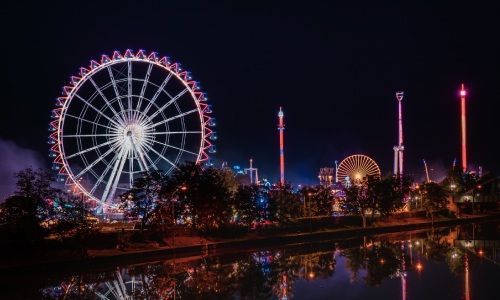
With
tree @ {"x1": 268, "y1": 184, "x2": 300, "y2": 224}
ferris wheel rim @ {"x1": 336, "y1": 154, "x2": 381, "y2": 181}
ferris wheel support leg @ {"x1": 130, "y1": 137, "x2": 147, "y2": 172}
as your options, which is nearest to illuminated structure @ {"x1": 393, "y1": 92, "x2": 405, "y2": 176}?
ferris wheel rim @ {"x1": 336, "y1": 154, "x2": 381, "y2": 181}

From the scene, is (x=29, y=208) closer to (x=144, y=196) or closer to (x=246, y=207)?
(x=144, y=196)

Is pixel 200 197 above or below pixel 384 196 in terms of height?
above

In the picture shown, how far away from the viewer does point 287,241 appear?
158 ft

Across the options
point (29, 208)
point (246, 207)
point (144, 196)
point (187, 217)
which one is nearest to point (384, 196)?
point (246, 207)

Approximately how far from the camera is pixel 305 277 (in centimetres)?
2798

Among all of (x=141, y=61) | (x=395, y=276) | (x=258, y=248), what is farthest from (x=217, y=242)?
(x=395, y=276)

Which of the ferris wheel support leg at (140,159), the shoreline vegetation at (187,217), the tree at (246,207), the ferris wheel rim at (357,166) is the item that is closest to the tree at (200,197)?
the shoreline vegetation at (187,217)

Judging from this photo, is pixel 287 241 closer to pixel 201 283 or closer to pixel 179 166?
pixel 179 166

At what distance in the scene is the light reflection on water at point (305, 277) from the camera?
23.4 meters

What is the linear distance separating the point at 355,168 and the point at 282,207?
125 ft

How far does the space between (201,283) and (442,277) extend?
1030 centimetres

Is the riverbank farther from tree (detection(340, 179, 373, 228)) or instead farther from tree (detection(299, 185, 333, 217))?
tree (detection(299, 185, 333, 217))

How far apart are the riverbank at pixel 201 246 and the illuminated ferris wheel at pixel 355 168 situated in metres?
22.1

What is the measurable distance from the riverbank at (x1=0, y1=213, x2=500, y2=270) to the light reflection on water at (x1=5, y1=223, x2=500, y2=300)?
A: 1.91 metres
